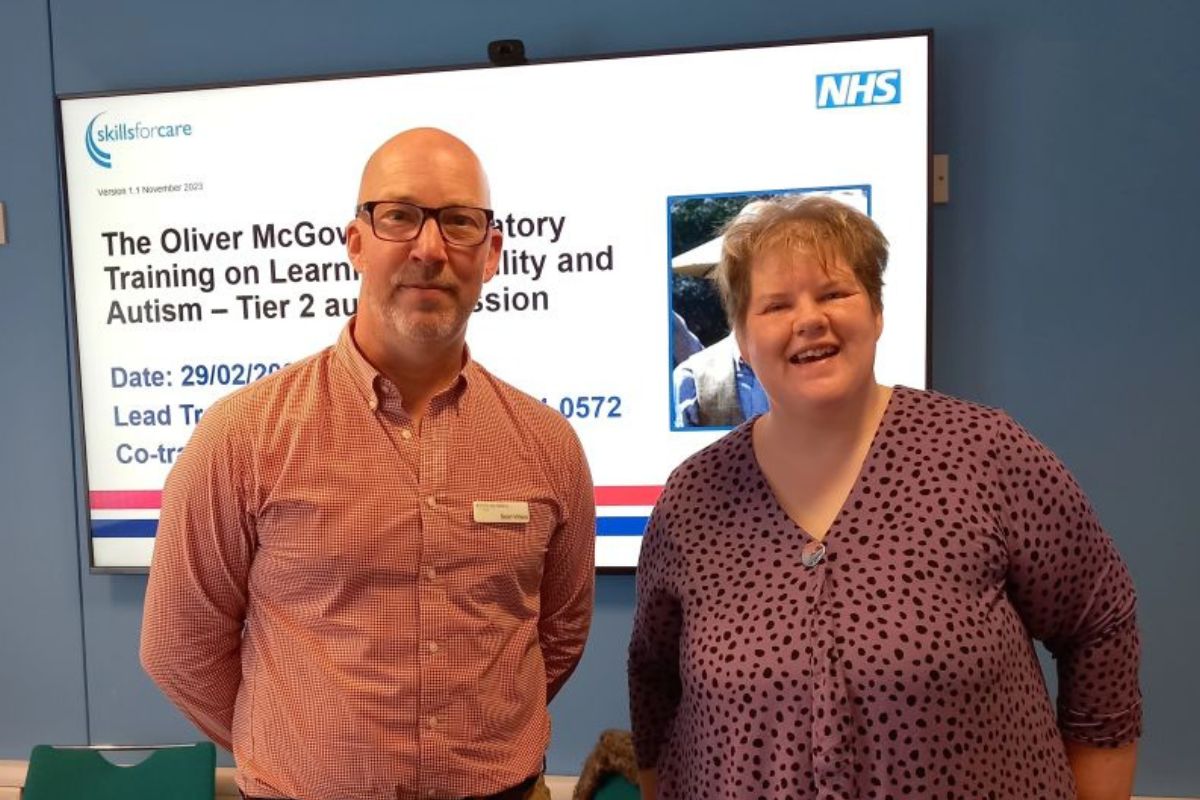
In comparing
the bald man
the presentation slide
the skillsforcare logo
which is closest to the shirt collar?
the bald man

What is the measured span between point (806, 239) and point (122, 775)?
232 cm

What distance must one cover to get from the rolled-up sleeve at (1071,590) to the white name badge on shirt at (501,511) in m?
0.71

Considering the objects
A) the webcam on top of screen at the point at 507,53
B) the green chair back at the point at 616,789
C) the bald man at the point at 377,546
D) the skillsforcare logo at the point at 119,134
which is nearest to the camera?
the bald man at the point at 377,546

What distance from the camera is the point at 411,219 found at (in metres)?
1.40

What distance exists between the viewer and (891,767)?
3.87ft

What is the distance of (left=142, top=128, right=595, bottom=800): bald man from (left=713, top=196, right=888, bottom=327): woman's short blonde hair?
405 millimetres

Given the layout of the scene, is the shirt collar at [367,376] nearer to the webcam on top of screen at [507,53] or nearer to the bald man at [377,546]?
the bald man at [377,546]

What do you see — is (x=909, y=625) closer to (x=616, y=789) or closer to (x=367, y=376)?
(x=367, y=376)

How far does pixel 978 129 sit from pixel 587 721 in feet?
6.34

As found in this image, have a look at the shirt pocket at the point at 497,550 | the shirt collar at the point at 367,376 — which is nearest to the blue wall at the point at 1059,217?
the shirt pocket at the point at 497,550

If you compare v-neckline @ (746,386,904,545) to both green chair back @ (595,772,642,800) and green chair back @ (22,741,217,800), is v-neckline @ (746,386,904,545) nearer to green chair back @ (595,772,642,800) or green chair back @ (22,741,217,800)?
green chair back @ (595,772,642,800)

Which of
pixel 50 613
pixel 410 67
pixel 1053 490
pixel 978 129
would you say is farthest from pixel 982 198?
pixel 50 613

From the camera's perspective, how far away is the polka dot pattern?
3.87ft

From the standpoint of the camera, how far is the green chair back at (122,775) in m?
2.44
